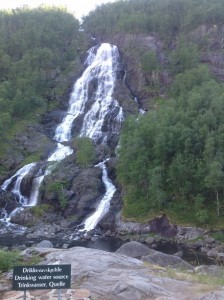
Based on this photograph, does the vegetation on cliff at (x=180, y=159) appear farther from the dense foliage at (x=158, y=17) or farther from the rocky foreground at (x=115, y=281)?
the rocky foreground at (x=115, y=281)

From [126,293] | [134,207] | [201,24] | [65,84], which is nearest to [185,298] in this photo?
[126,293]

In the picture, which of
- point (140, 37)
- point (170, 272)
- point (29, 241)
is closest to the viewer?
point (170, 272)

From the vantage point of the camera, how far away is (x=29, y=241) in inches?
1679

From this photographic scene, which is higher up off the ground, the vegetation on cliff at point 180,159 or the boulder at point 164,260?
the vegetation on cliff at point 180,159

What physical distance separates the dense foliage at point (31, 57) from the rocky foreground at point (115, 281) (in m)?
57.1

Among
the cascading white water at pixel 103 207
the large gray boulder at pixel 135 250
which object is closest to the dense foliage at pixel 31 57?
the cascading white water at pixel 103 207

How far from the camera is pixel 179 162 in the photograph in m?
50.6

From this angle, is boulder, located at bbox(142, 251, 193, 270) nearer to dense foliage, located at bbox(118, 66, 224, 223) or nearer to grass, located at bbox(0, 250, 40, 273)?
grass, located at bbox(0, 250, 40, 273)

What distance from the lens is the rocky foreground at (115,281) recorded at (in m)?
11.3

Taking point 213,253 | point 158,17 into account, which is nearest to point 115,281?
point 213,253

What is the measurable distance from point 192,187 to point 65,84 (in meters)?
45.2

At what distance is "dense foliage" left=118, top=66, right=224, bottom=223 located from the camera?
4922cm

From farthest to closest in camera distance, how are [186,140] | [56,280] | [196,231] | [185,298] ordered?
[186,140] → [196,231] → [185,298] → [56,280]

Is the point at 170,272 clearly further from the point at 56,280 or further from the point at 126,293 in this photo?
the point at 56,280
